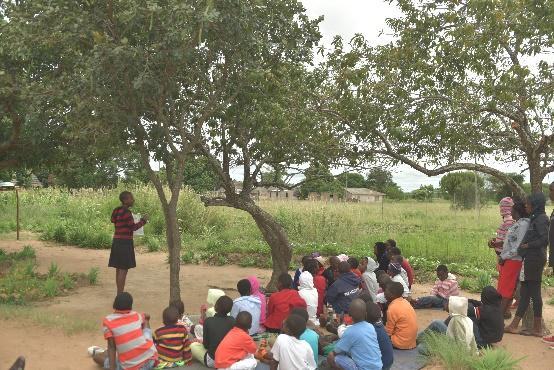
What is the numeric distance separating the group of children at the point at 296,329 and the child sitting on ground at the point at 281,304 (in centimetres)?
1

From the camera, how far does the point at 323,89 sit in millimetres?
8508

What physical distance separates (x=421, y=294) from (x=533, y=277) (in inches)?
135

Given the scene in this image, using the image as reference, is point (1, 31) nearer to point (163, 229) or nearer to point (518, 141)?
point (518, 141)

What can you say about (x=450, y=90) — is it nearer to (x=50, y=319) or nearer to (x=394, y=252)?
(x=394, y=252)

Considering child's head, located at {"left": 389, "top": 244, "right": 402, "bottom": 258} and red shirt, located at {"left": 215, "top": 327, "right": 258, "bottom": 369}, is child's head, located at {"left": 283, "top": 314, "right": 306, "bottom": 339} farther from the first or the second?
child's head, located at {"left": 389, "top": 244, "right": 402, "bottom": 258}

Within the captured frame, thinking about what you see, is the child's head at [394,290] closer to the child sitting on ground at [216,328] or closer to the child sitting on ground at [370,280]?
the child sitting on ground at [370,280]

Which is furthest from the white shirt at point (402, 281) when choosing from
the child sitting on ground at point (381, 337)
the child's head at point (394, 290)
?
the child sitting on ground at point (381, 337)

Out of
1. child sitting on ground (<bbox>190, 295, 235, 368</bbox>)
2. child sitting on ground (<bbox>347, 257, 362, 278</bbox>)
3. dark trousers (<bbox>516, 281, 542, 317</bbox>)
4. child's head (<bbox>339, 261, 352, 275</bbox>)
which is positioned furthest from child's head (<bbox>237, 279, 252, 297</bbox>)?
dark trousers (<bbox>516, 281, 542, 317</bbox>)

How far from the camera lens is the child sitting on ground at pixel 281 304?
20.9 feet

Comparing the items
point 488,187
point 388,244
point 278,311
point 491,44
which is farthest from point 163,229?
point 488,187

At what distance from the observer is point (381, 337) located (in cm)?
531

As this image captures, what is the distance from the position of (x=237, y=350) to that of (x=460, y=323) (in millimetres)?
2696

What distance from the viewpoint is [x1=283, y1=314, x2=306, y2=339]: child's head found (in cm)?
487

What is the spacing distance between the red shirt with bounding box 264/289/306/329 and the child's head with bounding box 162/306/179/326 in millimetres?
1444
